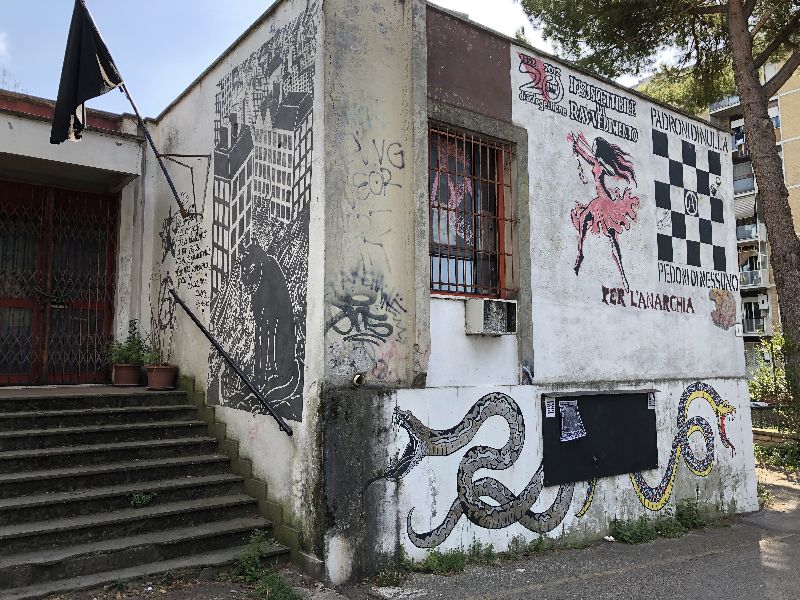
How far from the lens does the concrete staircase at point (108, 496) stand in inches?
184

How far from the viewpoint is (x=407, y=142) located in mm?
5762

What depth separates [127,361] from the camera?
7.61 m

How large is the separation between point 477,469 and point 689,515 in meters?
3.51

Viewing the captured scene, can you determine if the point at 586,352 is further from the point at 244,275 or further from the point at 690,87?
the point at 690,87

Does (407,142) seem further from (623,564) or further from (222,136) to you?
(623,564)

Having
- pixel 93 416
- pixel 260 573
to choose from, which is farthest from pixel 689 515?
pixel 93 416

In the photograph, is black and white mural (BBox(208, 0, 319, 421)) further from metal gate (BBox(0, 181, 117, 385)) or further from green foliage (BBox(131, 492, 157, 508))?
metal gate (BBox(0, 181, 117, 385))

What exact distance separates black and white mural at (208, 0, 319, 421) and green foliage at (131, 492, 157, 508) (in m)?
1.16

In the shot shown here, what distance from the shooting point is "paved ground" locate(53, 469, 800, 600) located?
4793 millimetres

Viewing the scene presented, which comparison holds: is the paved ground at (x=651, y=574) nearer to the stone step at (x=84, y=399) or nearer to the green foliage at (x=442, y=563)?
the green foliage at (x=442, y=563)

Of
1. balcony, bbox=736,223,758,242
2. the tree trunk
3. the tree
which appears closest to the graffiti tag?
the tree

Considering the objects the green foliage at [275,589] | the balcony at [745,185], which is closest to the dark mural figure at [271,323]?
the green foliage at [275,589]

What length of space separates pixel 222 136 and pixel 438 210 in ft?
8.78

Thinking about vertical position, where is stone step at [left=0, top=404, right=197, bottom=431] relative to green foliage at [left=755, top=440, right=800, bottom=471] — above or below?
above
